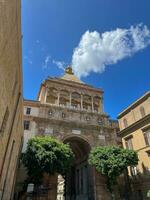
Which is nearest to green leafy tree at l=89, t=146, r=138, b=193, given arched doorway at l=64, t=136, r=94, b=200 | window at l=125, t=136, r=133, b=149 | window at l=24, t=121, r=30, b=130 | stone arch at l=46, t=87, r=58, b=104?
window at l=125, t=136, r=133, b=149

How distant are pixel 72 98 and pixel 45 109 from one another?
723 centimetres

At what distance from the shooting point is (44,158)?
651 inches

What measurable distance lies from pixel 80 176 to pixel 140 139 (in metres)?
10.9

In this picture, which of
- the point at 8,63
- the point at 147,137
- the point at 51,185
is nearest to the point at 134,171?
the point at 147,137

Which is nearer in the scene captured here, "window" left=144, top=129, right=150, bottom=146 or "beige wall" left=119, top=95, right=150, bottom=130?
"window" left=144, top=129, right=150, bottom=146

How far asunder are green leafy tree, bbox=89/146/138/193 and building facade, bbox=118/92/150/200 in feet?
3.48

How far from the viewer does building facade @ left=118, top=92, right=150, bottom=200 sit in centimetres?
Answer: 1744

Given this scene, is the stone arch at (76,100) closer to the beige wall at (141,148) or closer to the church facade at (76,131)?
the church facade at (76,131)

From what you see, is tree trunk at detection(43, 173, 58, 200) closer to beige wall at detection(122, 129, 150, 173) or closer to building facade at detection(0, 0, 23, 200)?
beige wall at detection(122, 129, 150, 173)

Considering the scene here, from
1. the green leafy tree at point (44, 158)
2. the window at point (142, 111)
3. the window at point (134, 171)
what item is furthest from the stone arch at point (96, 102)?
the green leafy tree at point (44, 158)

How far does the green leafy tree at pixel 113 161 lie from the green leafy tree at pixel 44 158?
359 cm

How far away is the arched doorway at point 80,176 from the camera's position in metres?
21.8

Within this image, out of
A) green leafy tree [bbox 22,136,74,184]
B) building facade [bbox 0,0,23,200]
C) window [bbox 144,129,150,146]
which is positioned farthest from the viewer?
window [bbox 144,129,150,146]

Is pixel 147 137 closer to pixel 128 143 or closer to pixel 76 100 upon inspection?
pixel 128 143
